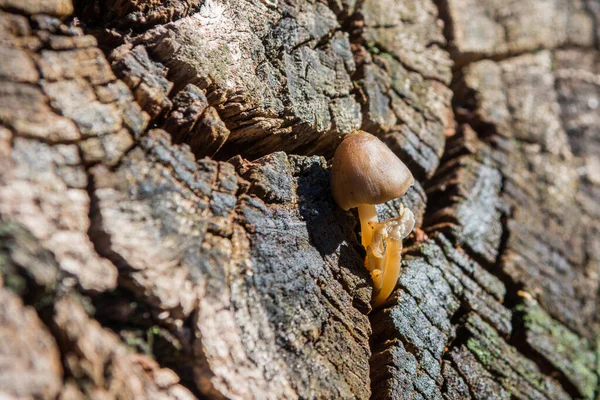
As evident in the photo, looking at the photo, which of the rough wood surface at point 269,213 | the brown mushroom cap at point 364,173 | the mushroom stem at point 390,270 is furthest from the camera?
the mushroom stem at point 390,270

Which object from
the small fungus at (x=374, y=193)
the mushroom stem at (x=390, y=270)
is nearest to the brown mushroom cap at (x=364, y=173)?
the small fungus at (x=374, y=193)

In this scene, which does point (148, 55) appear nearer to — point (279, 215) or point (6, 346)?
point (279, 215)

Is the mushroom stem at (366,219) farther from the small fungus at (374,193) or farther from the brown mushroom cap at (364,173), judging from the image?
the brown mushroom cap at (364,173)

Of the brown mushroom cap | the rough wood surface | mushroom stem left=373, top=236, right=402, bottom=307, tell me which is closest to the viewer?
the rough wood surface

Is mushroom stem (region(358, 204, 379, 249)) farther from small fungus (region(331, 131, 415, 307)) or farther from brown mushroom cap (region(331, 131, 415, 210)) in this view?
brown mushroom cap (region(331, 131, 415, 210))

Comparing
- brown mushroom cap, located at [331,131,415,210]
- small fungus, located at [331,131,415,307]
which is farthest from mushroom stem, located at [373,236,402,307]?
brown mushroom cap, located at [331,131,415,210]
